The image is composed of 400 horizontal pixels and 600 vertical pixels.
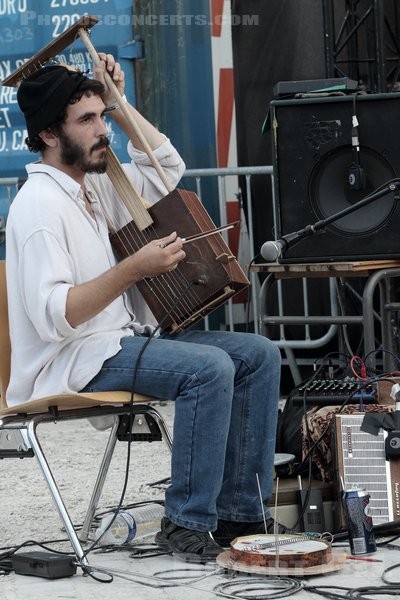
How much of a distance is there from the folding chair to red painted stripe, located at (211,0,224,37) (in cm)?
320

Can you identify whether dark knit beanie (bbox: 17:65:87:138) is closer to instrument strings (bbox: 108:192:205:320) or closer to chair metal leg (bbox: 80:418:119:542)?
instrument strings (bbox: 108:192:205:320)

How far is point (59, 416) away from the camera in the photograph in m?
3.47

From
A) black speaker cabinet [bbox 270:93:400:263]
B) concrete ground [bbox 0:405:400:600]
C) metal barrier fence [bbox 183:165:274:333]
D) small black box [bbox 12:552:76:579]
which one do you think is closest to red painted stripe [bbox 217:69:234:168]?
metal barrier fence [bbox 183:165:274:333]

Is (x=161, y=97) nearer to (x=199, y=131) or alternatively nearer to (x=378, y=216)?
(x=199, y=131)

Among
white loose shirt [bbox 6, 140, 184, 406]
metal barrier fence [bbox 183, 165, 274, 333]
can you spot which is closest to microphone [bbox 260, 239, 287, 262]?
white loose shirt [bbox 6, 140, 184, 406]

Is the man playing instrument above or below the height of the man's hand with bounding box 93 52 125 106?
below

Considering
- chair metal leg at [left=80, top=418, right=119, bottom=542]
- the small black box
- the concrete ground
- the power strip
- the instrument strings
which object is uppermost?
the instrument strings

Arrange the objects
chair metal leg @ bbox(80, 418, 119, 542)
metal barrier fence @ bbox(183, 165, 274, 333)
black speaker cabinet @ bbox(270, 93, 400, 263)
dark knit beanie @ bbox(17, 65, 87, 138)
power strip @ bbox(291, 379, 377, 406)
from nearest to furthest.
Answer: dark knit beanie @ bbox(17, 65, 87, 138) → chair metal leg @ bbox(80, 418, 119, 542) → power strip @ bbox(291, 379, 377, 406) → black speaker cabinet @ bbox(270, 93, 400, 263) → metal barrier fence @ bbox(183, 165, 274, 333)

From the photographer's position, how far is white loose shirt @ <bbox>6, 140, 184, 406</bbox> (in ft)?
11.1

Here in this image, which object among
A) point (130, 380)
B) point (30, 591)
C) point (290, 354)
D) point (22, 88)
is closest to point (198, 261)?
point (130, 380)

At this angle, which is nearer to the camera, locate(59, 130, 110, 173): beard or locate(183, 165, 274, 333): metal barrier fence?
locate(59, 130, 110, 173): beard

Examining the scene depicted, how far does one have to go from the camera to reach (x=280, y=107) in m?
4.62

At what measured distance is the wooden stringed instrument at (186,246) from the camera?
359 centimetres

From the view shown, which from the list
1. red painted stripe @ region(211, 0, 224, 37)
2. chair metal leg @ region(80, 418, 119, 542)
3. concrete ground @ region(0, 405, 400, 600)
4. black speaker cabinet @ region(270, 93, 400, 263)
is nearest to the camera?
concrete ground @ region(0, 405, 400, 600)
